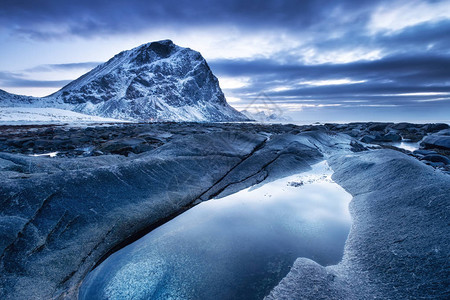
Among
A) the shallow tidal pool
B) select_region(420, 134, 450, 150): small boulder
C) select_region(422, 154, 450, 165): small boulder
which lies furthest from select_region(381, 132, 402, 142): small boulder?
the shallow tidal pool

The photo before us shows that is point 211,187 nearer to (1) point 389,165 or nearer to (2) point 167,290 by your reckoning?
(2) point 167,290

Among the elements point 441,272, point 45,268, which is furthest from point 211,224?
point 441,272

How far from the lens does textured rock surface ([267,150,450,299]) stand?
9.92ft

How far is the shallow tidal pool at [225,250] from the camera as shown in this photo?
3.45 meters

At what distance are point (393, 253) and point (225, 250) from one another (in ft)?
9.04

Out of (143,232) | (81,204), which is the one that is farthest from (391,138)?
(81,204)

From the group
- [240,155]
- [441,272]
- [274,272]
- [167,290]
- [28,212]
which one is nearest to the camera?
[441,272]

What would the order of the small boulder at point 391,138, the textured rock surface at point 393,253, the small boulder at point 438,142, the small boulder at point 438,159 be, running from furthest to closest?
the small boulder at point 391,138 → the small boulder at point 438,142 → the small boulder at point 438,159 → the textured rock surface at point 393,253

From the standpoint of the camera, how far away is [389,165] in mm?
7234

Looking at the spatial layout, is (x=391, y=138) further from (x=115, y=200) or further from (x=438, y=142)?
(x=115, y=200)

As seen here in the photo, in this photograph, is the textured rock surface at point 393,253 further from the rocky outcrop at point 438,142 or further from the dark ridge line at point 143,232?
the rocky outcrop at point 438,142

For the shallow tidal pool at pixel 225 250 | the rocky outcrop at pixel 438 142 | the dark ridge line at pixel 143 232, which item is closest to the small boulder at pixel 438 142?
the rocky outcrop at pixel 438 142

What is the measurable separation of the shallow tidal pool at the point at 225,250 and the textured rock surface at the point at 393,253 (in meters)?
0.30

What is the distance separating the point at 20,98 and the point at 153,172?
213 meters
